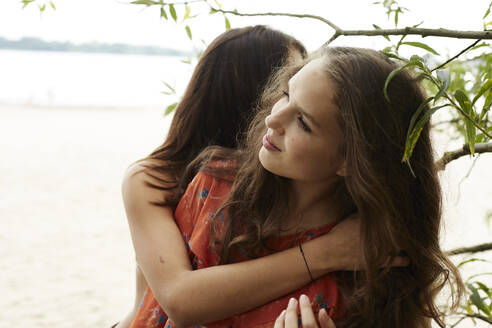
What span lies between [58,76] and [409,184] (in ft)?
64.6

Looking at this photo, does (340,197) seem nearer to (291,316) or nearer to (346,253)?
(346,253)

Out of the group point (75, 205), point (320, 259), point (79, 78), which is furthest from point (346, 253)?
point (79, 78)

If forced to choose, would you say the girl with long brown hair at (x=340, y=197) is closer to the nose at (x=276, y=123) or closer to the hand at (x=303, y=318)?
the nose at (x=276, y=123)

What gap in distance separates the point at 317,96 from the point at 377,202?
229 mm

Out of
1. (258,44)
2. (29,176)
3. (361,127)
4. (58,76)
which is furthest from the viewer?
(58,76)

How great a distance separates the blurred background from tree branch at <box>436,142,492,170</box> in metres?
0.05

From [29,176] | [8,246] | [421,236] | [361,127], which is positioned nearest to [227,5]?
[361,127]

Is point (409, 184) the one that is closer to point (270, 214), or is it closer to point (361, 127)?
point (361, 127)

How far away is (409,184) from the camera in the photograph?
1067mm

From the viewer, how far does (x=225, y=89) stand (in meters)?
1.40

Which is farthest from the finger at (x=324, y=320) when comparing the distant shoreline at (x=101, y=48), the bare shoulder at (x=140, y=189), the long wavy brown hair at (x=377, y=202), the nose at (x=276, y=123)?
the distant shoreline at (x=101, y=48)

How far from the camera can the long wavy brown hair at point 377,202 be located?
99 cm

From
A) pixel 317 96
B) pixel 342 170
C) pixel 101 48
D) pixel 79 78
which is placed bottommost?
pixel 79 78

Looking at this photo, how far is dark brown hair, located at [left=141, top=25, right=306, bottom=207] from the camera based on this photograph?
1.37 metres
